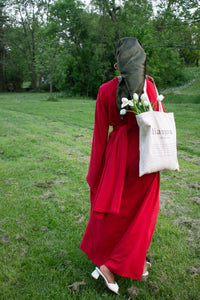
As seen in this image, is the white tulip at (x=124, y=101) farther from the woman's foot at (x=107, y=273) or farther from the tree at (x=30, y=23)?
the tree at (x=30, y=23)

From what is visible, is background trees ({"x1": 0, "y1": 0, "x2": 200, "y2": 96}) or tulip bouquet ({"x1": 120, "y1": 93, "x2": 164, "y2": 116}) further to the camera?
background trees ({"x1": 0, "y1": 0, "x2": 200, "y2": 96})

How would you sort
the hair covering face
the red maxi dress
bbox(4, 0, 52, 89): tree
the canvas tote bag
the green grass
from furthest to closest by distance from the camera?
bbox(4, 0, 52, 89): tree < the green grass < the red maxi dress < the hair covering face < the canvas tote bag

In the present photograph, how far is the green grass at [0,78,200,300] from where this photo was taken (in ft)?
7.20

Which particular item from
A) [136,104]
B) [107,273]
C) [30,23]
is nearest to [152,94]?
[136,104]

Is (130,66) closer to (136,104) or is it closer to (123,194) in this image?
(136,104)

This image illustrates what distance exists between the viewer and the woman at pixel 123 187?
6.64 feet

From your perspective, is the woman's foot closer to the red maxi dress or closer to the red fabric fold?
the red maxi dress

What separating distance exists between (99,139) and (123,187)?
17.5 inches

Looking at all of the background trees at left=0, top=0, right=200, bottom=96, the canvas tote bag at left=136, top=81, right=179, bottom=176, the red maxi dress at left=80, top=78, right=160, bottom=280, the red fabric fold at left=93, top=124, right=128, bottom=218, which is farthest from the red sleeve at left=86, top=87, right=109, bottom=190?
the background trees at left=0, top=0, right=200, bottom=96

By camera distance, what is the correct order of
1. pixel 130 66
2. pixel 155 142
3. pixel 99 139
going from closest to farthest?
pixel 155 142
pixel 130 66
pixel 99 139

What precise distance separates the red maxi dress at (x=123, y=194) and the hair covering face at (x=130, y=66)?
0.16 metres

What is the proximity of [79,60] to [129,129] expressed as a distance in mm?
24730

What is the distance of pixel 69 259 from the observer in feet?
8.37

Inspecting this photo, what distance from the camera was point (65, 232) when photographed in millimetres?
2955
